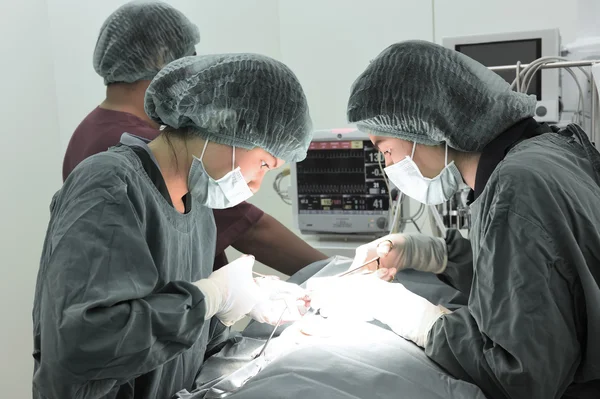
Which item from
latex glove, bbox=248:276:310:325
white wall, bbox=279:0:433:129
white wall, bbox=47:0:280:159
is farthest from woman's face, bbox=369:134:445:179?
white wall, bbox=279:0:433:129

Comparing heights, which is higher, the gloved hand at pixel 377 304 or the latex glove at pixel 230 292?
the latex glove at pixel 230 292

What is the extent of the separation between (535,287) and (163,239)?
0.86 meters

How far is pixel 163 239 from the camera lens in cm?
Answer: 146

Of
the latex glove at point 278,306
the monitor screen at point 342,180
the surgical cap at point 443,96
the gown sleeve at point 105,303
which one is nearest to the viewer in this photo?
the gown sleeve at point 105,303

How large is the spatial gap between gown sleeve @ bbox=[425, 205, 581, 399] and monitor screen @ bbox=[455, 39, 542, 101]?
1426 millimetres

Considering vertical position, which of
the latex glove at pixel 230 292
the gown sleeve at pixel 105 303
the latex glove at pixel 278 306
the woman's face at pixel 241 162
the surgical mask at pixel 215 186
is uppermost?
the woman's face at pixel 241 162

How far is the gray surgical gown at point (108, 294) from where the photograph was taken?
46.5 inches

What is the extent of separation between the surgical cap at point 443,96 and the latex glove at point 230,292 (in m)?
0.59

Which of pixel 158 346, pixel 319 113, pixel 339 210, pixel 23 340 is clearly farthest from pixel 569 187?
pixel 319 113

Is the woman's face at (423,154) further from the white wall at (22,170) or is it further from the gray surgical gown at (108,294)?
the white wall at (22,170)

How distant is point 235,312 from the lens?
164 cm

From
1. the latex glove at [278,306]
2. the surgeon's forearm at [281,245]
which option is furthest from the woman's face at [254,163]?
the surgeon's forearm at [281,245]

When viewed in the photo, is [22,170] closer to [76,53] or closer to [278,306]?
[76,53]

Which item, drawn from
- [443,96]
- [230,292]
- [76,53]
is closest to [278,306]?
[230,292]
